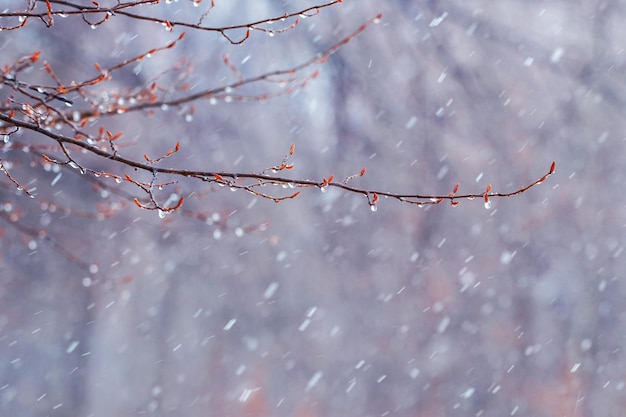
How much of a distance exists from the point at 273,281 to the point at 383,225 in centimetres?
205

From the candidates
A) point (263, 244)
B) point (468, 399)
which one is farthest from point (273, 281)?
point (468, 399)

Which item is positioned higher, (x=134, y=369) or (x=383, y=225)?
(x=383, y=225)

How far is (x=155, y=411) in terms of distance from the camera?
10062 millimetres

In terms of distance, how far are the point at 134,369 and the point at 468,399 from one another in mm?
5313

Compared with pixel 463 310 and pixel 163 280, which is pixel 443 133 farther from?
pixel 163 280

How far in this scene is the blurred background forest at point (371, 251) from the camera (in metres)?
9.43

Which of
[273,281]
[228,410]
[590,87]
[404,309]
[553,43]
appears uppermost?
[553,43]

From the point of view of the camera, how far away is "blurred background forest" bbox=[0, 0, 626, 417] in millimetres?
9430

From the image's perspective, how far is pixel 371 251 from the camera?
414 inches

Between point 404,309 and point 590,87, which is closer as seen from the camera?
point 590,87

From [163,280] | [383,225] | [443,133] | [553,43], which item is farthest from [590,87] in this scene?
[163,280]

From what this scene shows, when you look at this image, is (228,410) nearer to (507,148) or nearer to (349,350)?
(349,350)

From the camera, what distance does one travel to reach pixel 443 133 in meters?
10.0

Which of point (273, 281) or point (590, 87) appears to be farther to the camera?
point (273, 281)
